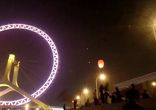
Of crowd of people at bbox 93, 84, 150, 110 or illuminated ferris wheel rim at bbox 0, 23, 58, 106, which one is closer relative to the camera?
crowd of people at bbox 93, 84, 150, 110

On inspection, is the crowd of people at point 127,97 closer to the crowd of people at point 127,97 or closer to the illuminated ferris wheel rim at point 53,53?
the crowd of people at point 127,97

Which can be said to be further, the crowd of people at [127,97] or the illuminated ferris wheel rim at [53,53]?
the illuminated ferris wheel rim at [53,53]

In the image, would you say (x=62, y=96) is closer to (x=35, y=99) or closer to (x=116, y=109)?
(x=35, y=99)

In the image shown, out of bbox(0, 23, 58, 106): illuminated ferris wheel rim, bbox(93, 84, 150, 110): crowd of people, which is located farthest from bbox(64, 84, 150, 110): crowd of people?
bbox(0, 23, 58, 106): illuminated ferris wheel rim

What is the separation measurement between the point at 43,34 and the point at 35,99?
6.35 m

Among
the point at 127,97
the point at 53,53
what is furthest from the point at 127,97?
the point at 53,53

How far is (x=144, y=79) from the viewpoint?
60.8ft

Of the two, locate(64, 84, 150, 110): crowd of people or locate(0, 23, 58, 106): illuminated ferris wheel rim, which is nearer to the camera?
locate(64, 84, 150, 110): crowd of people

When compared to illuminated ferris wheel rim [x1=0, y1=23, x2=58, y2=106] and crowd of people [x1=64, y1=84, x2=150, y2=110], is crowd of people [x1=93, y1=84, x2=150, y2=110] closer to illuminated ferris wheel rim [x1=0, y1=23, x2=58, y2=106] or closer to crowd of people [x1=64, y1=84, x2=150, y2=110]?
crowd of people [x1=64, y1=84, x2=150, y2=110]

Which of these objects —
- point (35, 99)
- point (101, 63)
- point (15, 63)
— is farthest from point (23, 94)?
point (101, 63)

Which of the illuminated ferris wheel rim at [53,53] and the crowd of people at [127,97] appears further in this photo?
the illuminated ferris wheel rim at [53,53]

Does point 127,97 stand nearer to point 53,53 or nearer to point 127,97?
point 127,97

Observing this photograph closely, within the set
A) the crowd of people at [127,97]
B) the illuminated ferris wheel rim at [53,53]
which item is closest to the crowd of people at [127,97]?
the crowd of people at [127,97]

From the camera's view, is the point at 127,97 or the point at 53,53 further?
the point at 53,53
